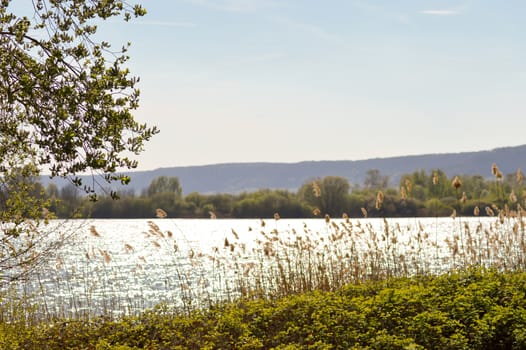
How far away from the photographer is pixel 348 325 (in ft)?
25.2

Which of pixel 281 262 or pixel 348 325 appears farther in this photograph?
pixel 281 262

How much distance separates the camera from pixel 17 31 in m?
6.66

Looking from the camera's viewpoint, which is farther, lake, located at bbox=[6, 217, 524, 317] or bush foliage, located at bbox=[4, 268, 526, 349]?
lake, located at bbox=[6, 217, 524, 317]

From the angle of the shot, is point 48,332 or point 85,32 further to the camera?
point 48,332

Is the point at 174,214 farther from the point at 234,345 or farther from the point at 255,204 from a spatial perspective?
the point at 234,345

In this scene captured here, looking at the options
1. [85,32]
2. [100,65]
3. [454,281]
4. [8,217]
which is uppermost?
[85,32]

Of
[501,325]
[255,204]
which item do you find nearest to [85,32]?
[501,325]

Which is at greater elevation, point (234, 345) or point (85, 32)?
point (85, 32)

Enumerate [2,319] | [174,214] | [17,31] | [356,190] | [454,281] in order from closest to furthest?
[17,31]
[454,281]
[2,319]
[356,190]
[174,214]

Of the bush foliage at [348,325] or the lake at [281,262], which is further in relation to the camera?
the lake at [281,262]

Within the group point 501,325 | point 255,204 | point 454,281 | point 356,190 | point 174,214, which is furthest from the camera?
point 174,214

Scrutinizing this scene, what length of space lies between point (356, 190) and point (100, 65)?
61.0 metres

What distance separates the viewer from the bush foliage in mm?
6938

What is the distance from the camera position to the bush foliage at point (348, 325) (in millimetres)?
6938
